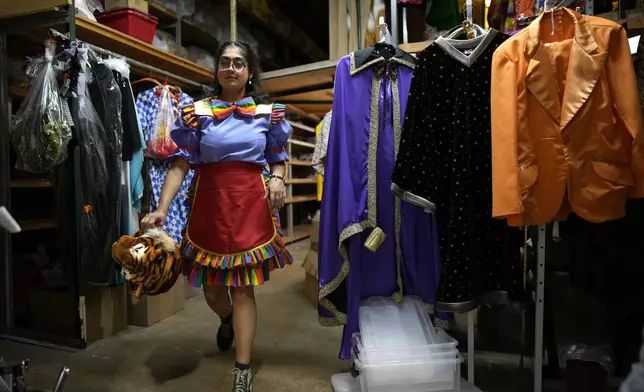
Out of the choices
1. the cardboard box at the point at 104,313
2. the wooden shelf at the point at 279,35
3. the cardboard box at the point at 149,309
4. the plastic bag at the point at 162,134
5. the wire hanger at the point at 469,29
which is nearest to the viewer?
the wire hanger at the point at 469,29

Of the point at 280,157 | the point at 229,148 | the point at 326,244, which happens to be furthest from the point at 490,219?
the point at 229,148

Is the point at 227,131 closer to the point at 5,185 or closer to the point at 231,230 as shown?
the point at 231,230

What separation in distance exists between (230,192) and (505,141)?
1034 mm

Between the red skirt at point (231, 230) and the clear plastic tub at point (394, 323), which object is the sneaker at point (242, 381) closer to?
the red skirt at point (231, 230)

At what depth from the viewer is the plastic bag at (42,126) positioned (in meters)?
2.04

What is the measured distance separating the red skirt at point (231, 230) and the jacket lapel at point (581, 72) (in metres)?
1.11

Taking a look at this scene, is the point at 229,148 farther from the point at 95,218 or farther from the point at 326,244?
the point at 95,218

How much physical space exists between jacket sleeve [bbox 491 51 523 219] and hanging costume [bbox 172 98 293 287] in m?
0.84

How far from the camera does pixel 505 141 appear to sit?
131 centimetres

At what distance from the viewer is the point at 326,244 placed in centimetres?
165

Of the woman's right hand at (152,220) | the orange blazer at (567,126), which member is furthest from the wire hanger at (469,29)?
the woman's right hand at (152,220)

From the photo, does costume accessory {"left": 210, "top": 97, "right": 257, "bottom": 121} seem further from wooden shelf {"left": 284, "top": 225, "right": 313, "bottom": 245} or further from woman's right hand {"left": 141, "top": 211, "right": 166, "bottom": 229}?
wooden shelf {"left": 284, "top": 225, "right": 313, "bottom": 245}

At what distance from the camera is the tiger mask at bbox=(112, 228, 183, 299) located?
5.28 feet

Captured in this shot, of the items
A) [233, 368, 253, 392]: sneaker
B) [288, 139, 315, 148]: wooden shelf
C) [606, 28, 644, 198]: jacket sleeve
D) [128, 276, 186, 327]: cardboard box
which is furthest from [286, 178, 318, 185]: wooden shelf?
[606, 28, 644, 198]: jacket sleeve
